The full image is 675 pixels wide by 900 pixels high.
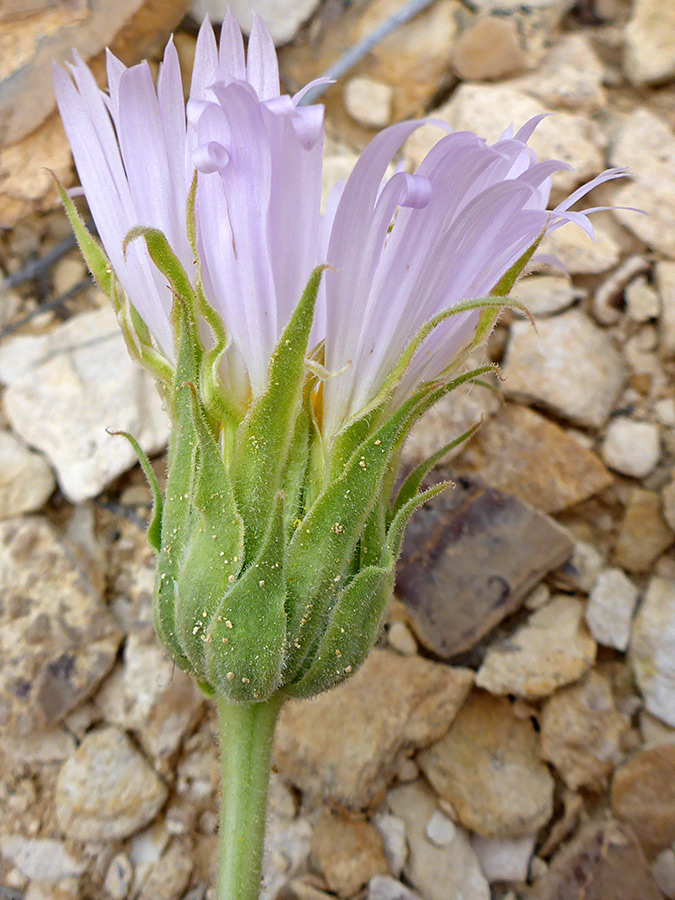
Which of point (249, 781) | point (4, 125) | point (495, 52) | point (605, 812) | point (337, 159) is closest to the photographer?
point (249, 781)

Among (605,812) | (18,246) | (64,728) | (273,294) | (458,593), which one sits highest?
(273,294)

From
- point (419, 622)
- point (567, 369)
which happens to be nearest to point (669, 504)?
point (567, 369)

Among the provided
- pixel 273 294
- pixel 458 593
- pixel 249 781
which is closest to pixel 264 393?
pixel 273 294

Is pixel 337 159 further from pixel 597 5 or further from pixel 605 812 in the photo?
pixel 605 812

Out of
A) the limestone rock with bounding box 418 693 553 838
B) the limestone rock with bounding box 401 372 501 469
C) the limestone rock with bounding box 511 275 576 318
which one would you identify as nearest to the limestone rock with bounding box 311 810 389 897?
the limestone rock with bounding box 418 693 553 838

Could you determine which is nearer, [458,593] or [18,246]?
[458,593]

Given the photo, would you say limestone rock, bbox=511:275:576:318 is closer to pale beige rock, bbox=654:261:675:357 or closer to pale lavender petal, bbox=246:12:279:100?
pale beige rock, bbox=654:261:675:357
